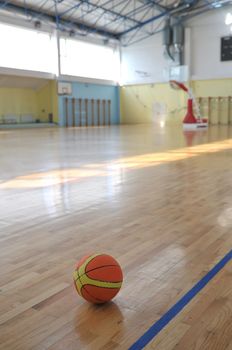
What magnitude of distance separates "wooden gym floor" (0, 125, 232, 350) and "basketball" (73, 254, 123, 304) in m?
0.07

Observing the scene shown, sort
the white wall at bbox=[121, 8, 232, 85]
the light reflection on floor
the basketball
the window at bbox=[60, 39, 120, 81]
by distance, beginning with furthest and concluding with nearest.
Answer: the window at bbox=[60, 39, 120, 81] < the white wall at bbox=[121, 8, 232, 85] < the light reflection on floor < the basketball

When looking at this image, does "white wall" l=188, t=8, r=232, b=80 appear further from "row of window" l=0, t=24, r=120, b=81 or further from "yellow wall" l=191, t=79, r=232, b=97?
"row of window" l=0, t=24, r=120, b=81

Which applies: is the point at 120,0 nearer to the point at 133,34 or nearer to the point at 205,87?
the point at 133,34

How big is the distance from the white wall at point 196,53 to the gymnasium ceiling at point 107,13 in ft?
2.14

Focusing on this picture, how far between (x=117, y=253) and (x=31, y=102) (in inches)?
994

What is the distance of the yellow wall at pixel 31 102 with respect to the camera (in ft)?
81.6

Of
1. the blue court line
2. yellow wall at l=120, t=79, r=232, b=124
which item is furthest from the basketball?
yellow wall at l=120, t=79, r=232, b=124

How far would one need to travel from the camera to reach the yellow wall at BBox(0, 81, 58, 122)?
2486 cm

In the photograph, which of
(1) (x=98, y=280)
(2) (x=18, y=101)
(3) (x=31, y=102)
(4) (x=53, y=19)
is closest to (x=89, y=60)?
(4) (x=53, y=19)

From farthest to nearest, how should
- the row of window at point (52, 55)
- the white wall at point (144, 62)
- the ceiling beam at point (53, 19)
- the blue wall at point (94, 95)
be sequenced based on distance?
1. the white wall at point (144, 62)
2. the blue wall at point (94, 95)
3. the row of window at point (52, 55)
4. the ceiling beam at point (53, 19)

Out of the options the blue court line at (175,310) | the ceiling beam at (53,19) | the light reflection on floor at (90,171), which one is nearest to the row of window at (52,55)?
the ceiling beam at (53,19)

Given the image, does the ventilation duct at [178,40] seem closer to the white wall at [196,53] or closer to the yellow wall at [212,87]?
the white wall at [196,53]

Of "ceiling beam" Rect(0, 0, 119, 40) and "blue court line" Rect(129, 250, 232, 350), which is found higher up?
"ceiling beam" Rect(0, 0, 119, 40)

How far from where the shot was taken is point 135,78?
102ft
